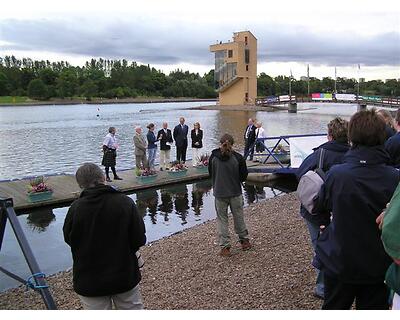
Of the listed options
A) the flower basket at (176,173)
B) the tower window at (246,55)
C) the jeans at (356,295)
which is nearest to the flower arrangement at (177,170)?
the flower basket at (176,173)

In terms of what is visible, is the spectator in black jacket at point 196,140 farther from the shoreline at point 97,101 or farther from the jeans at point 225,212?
the shoreline at point 97,101

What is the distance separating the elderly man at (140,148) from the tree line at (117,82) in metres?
110

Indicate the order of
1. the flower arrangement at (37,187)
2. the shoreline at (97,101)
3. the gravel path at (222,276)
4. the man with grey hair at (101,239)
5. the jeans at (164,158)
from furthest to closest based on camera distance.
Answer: the shoreline at (97,101), the jeans at (164,158), the flower arrangement at (37,187), the gravel path at (222,276), the man with grey hair at (101,239)

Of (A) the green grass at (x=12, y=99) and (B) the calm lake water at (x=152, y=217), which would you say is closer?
(B) the calm lake water at (x=152, y=217)

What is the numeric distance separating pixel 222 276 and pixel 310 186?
2912mm

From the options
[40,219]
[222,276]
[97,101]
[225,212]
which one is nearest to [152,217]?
[40,219]

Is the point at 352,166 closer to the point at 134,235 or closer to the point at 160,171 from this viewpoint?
the point at 134,235

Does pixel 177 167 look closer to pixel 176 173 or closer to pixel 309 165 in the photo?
pixel 176 173

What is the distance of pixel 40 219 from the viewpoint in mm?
11547

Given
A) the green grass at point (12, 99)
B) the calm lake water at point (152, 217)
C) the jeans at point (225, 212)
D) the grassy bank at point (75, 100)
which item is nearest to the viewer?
the jeans at point (225, 212)

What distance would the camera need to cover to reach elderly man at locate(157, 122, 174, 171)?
52.3 ft

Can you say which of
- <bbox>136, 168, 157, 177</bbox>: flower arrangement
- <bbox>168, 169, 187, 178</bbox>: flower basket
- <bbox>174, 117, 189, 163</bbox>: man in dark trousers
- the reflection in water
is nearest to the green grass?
<bbox>174, 117, 189, 163</bbox>: man in dark trousers

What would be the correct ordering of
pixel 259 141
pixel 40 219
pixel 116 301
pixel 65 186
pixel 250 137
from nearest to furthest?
pixel 116 301 → pixel 40 219 → pixel 65 186 → pixel 259 141 → pixel 250 137

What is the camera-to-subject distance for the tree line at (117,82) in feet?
446
